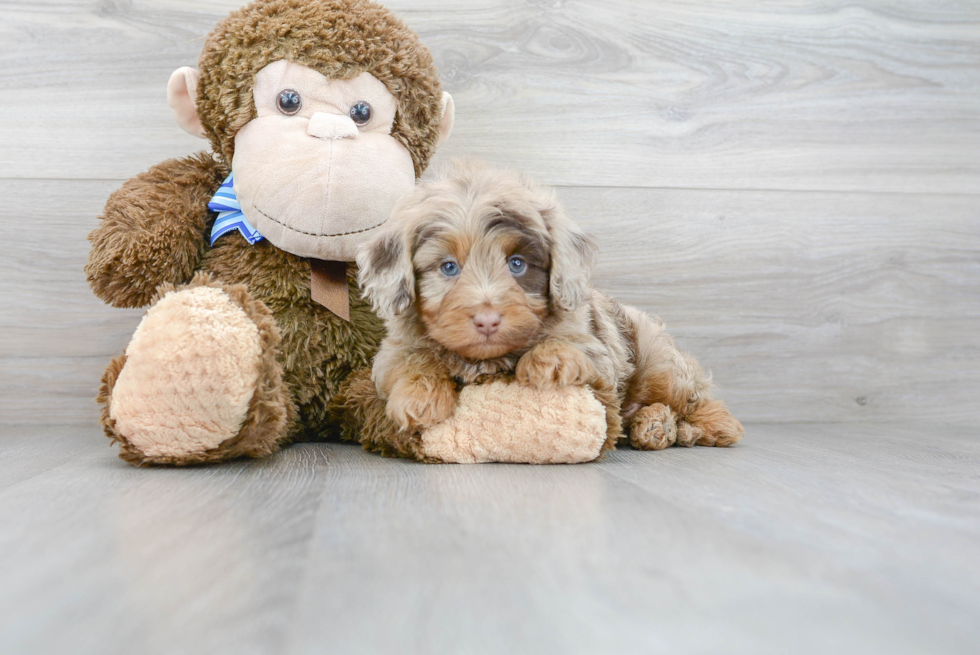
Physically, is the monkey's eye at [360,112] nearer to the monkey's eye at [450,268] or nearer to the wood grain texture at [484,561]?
the monkey's eye at [450,268]

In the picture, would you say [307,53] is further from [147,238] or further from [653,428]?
[653,428]

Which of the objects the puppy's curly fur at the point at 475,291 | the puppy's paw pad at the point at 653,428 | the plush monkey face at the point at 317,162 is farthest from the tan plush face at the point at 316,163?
the puppy's paw pad at the point at 653,428

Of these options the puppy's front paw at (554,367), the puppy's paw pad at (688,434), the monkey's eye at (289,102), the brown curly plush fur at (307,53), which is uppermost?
the brown curly plush fur at (307,53)

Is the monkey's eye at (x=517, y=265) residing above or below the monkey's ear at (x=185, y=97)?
below

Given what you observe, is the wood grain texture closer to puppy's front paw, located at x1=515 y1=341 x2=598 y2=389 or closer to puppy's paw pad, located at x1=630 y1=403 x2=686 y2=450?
puppy's front paw, located at x1=515 y1=341 x2=598 y2=389

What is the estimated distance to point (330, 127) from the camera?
A: 1738 millimetres

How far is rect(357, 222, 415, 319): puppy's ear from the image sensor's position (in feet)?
5.05

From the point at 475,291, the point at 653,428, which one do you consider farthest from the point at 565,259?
the point at 653,428

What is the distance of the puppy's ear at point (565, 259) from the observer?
1.56 metres

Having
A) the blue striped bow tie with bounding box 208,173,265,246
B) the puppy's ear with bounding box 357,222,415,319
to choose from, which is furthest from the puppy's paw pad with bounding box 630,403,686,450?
the blue striped bow tie with bounding box 208,173,265,246

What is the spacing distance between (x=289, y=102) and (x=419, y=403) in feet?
2.69

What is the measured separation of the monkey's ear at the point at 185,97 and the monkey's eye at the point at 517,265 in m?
0.94

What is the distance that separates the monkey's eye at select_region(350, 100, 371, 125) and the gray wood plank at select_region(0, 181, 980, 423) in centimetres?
86

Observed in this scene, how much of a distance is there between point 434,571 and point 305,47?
138 centimetres
